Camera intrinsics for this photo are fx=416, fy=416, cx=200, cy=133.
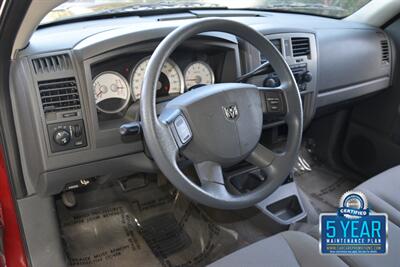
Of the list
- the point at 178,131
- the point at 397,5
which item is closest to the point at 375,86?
the point at 397,5

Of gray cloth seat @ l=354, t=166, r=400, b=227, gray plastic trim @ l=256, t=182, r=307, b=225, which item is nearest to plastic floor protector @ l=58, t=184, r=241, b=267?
gray plastic trim @ l=256, t=182, r=307, b=225

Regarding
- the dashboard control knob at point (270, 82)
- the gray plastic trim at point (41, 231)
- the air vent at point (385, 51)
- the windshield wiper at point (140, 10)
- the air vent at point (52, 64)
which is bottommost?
the gray plastic trim at point (41, 231)

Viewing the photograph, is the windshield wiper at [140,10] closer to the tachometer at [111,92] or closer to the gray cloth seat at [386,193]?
the tachometer at [111,92]

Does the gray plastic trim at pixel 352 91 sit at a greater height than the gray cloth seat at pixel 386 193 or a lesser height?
greater

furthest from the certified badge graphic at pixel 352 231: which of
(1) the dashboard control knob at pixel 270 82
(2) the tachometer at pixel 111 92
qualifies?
(2) the tachometer at pixel 111 92

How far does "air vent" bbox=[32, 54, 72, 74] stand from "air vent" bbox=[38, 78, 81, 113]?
3 centimetres

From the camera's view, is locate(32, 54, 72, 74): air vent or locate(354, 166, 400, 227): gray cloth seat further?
locate(354, 166, 400, 227): gray cloth seat

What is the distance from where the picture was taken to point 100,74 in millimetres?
1354

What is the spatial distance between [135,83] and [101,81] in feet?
0.38

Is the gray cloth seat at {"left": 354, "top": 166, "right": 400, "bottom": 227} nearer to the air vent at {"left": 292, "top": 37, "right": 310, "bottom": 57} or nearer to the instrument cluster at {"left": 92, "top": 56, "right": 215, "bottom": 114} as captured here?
the air vent at {"left": 292, "top": 37, "right": 310, "bottom": 57}

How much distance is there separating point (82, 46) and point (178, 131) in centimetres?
43

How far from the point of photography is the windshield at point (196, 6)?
159 cm

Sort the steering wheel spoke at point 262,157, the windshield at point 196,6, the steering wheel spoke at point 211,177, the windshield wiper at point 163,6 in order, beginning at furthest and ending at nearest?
the windshield wiper at point 163,6
the windshield at point 196,6
the steering wheel spoke at point 262,157
the steering wheel spoke at point 211,177

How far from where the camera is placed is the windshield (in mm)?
1588
